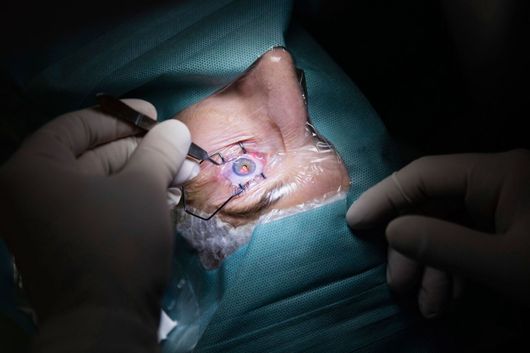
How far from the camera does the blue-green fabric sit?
125cm

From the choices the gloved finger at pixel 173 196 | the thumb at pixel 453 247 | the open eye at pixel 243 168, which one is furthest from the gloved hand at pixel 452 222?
the gloved finger at pixel 173 196

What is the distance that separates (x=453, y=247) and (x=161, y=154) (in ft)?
2.59

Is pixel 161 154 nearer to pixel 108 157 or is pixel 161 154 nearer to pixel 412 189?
pixel 108 157

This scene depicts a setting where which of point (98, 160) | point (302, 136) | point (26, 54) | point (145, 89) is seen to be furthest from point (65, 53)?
point (302, 136)

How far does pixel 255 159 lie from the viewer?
146 cm

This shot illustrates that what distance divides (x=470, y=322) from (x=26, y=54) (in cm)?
160

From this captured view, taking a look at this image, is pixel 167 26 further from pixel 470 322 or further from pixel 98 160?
pixel 470 322

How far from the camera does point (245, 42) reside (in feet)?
4.64

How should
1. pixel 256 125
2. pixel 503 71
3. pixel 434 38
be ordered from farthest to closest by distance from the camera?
pixel 434 38, pixel 256 125, pixel 503 71

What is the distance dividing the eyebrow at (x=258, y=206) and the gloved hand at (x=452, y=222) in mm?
244

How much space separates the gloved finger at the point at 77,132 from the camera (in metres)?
1.05

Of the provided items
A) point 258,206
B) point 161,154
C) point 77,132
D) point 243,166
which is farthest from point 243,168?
point 77,132

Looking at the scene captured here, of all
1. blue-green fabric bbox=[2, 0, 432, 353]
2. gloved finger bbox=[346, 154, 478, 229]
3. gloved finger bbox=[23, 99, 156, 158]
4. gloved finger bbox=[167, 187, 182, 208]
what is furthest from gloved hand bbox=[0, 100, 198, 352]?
gloved finger bbox=[346, 154, 478, 229]

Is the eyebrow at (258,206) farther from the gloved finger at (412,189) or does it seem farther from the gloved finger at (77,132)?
the gloved finger at (77,132)
